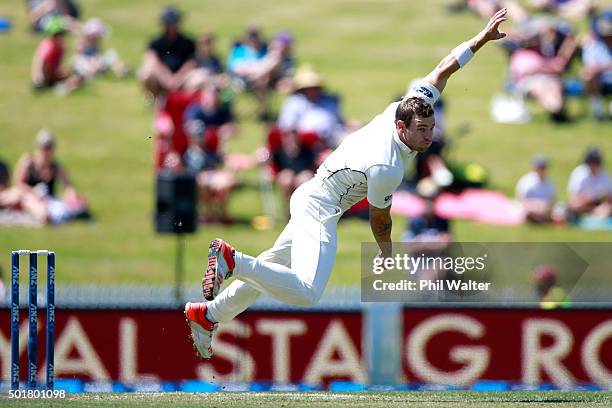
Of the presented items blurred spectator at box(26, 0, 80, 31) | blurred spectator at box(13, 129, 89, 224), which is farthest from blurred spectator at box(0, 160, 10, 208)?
blurred spectator at box(26, 0, 80, 31)

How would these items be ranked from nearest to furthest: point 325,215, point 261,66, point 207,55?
point 325,215
point 207,55
point 261,66

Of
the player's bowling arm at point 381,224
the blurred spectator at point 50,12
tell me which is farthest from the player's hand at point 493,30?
the blurred spectator at point 50,12

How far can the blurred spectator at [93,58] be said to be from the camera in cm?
2006

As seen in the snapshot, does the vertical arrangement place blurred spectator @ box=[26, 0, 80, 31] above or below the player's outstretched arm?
above

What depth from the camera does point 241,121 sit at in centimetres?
1931

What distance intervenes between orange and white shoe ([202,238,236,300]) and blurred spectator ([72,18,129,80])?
12481 mm

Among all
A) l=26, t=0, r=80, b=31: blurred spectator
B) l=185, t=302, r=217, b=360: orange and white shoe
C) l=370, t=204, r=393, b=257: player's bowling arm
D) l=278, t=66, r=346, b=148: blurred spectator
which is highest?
l=26, t=0, r=80, b=31: blurred spectator

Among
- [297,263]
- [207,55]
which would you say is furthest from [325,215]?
[207,55]

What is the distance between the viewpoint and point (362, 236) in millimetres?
16203

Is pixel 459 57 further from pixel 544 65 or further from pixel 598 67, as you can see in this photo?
pixel 598 67

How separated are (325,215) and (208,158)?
328 inches

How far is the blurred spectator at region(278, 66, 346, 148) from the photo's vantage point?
53.9 feet

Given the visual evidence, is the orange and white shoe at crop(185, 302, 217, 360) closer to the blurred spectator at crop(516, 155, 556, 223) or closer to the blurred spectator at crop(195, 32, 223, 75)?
the blurred spectator at crop(516, 155, 556, 223)

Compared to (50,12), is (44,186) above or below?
below
